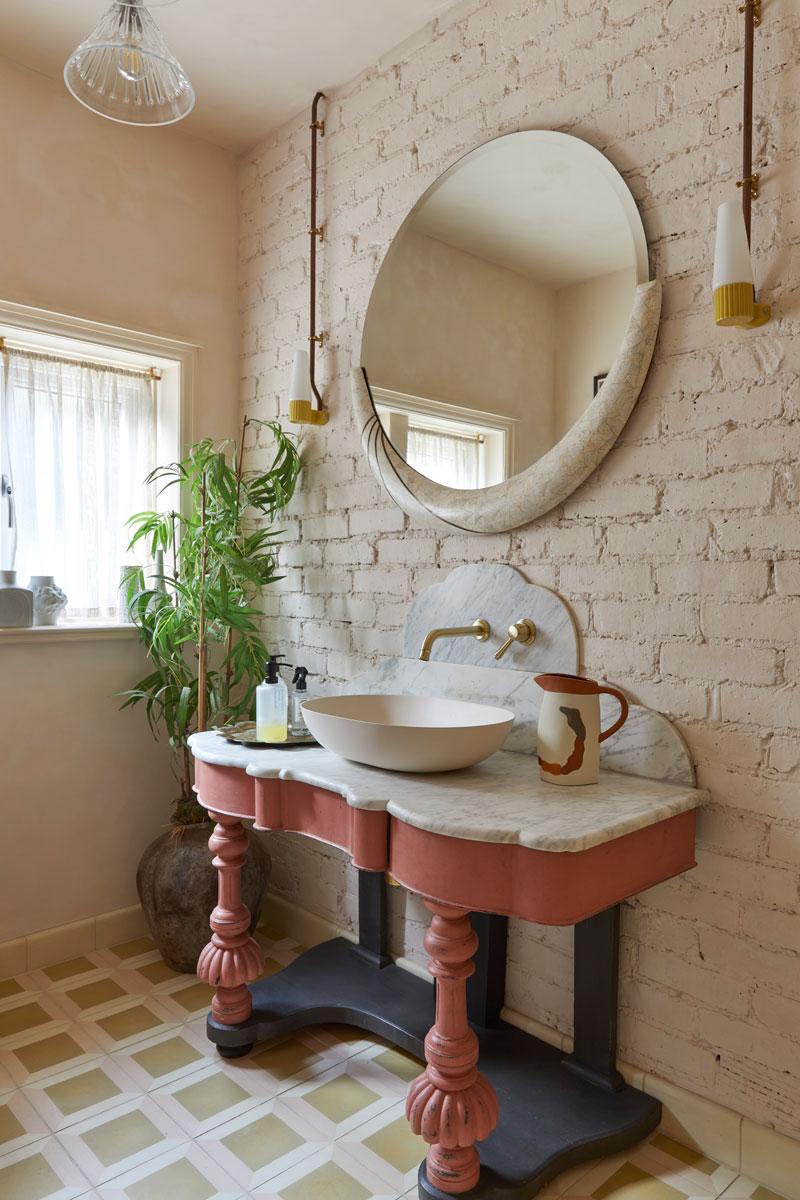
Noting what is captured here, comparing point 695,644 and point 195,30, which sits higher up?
point 195,30

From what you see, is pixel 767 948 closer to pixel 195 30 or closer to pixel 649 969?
pixel 649 969

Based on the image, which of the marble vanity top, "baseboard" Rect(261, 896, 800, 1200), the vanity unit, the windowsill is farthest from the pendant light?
"baseboard" Rect(261, 896, 800, 1200)

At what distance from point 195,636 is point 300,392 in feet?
2.66

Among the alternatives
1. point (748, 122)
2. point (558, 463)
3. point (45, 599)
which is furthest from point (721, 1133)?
point (45, 599)

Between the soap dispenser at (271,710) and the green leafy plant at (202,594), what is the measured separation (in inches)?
17.7

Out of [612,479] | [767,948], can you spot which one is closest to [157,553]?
[612,479]

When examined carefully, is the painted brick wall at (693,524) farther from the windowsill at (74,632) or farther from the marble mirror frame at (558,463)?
the windowsill at (74,632)

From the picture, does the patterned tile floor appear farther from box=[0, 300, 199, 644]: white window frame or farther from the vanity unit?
box=[0, 300, 199, 644]: white window frame

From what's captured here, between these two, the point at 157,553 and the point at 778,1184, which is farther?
the point at 157,553

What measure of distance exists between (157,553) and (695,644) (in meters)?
1.80

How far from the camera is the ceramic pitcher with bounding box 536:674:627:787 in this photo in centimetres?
163

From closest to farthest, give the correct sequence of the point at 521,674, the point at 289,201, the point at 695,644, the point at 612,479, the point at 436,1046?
the point at 436,1046 < the point at 695,644 < the point at 612,479 < the point at 521,674 < the point at 289,201

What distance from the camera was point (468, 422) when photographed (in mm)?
2076

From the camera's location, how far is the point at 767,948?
1578 mm
